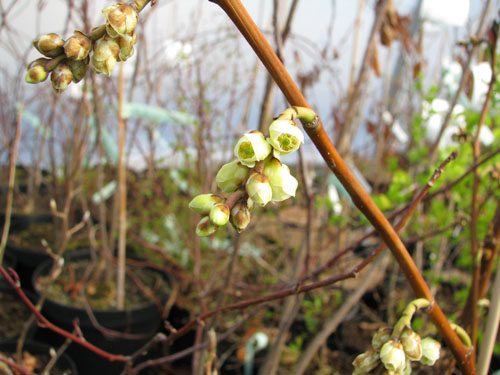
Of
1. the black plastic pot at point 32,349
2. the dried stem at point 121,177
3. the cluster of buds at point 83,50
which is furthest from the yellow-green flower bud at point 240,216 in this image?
the black plastic pot at point 32,349

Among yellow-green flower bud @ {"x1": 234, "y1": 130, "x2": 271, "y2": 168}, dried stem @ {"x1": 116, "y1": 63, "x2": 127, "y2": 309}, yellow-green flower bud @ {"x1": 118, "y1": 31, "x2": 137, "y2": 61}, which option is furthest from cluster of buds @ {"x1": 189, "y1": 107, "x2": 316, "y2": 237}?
dried stem @ {"x1": 116, "y1": 63, "x2": 127, "y2": 309}

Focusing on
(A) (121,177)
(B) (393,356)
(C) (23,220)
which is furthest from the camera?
(C) (23,220)

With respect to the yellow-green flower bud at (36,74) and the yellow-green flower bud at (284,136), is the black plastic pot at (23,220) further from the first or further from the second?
the yellow-green flower bud at (284,136)

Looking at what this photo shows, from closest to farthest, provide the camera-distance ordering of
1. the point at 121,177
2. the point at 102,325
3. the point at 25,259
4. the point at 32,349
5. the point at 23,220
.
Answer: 1. the point at 121,177
2. the point at 32,349
3. the point at 102,325
4. the point at 25,259
5. the point at 23,220

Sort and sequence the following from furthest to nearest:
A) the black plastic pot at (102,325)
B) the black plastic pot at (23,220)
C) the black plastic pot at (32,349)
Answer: the black plastic pot at (23,220) → the black plastic pot at (102,325) → the black plastic pot at (32,349)

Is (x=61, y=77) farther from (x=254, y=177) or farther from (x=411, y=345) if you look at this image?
(x=411, y=345)

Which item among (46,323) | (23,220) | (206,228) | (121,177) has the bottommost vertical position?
(23,220)

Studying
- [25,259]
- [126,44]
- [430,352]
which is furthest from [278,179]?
[25,259]
